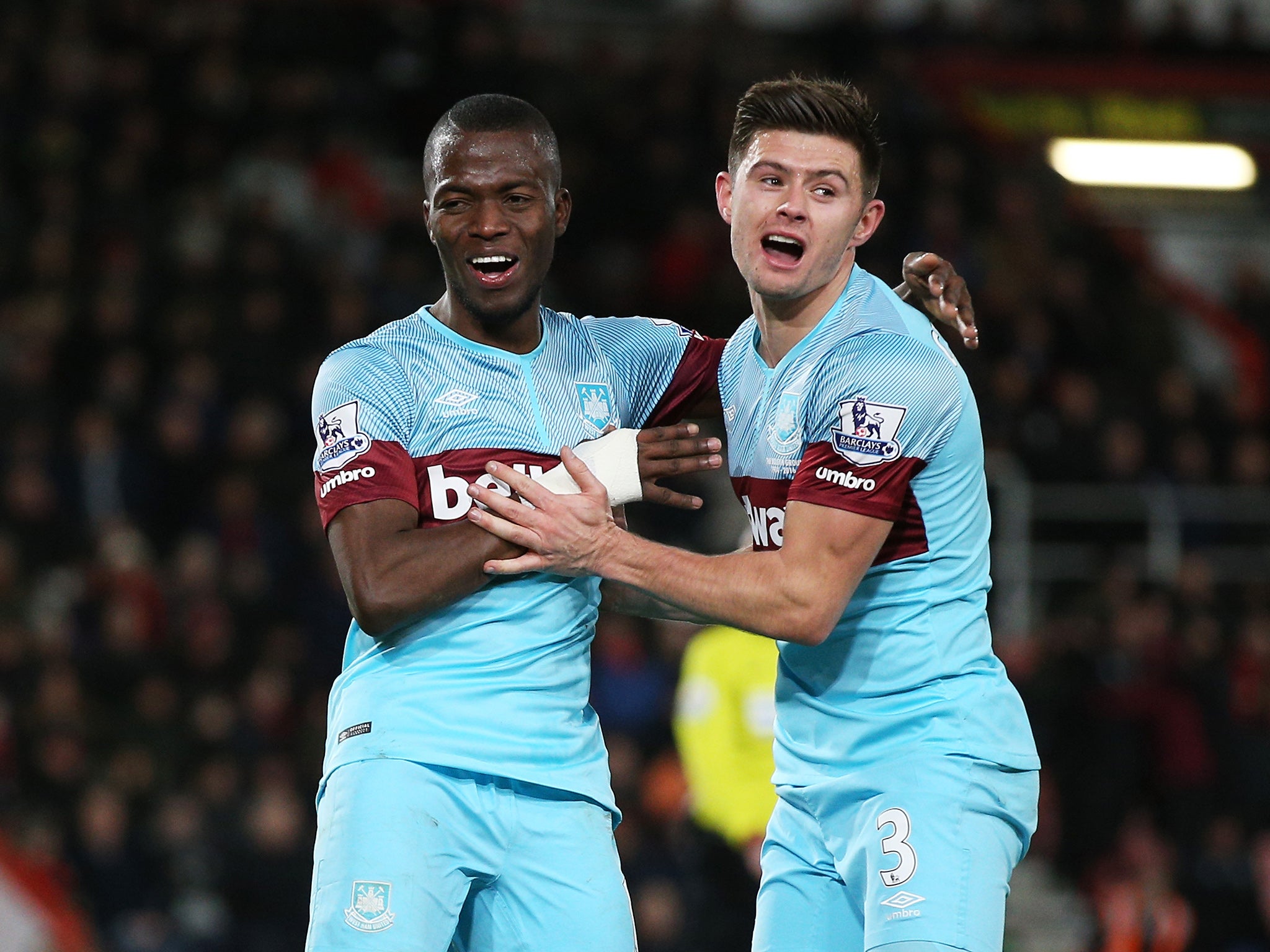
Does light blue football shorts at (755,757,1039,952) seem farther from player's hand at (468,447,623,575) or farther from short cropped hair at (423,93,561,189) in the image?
short cropped hair at (423,93,561,189)

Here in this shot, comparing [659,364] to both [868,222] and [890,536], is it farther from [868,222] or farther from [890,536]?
[890,536]

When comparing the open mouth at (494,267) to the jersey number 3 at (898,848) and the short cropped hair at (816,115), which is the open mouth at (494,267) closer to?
the short cropped hair at (816,115)

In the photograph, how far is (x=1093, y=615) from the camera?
37.2 ft

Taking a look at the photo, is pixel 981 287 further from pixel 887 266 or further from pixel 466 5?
pixel 466 5

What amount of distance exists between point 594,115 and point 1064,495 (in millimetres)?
4876

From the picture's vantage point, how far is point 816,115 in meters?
4.17

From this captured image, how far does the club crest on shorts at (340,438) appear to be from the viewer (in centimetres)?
390

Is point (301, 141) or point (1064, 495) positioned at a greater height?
point (301, 141)

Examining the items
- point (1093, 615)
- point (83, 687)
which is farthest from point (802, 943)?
point (1093, 615)

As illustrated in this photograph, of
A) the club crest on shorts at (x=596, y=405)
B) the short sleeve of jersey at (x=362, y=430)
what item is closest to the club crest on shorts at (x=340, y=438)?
the short sleeve of jersey at (x=362, y=430)

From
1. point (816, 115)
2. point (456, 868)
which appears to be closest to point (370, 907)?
point (456, 868)

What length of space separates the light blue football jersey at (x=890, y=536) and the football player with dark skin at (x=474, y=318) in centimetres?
20

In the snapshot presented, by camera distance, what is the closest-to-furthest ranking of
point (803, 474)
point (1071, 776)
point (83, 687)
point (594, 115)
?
point (803, 474), point (83, 687), point (1071, 776), point (594, 115)

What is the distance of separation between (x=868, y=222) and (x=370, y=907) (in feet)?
6.76
